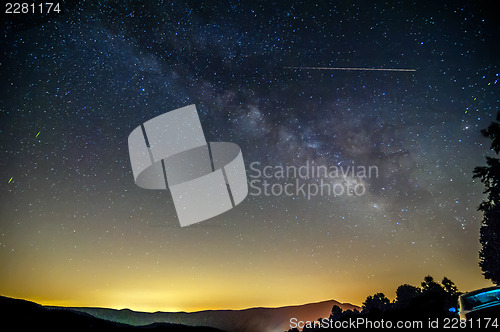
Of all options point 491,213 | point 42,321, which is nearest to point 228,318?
point 491,213

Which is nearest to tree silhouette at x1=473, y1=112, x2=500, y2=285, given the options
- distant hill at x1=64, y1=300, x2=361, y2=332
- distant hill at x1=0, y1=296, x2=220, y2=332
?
distant hill at x1=0, y1=296, x2=220, y2=332

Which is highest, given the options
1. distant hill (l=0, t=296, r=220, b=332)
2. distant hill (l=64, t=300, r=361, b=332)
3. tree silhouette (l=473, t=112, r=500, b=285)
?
tree silhouette (l=473, t=112, r=500, b=285)

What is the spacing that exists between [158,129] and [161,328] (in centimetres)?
1212

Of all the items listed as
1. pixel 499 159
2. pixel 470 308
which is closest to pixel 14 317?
pixel 470 308

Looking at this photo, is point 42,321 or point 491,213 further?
point 491,213

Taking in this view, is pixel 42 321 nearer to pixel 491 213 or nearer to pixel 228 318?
pixel 491 213

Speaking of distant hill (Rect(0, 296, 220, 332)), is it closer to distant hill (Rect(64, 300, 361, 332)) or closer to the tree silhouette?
the tree silhouette

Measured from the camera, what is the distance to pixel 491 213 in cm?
1920

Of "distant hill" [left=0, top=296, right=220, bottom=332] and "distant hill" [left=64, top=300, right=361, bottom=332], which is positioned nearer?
"distant hill" [left=0, top=296, right=220, bottom=332]

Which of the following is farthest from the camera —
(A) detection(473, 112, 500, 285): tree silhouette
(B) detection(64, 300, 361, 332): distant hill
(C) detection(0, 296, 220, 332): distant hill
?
(B) detection(64, 300, 361, 332): distant hill

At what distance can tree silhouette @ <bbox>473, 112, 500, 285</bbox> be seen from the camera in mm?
15352

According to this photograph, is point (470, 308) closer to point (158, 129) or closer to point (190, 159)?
point (158, 129)

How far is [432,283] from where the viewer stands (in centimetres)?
5447

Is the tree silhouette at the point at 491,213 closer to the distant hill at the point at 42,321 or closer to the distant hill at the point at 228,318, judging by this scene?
the distant hill at the point at 42,321
